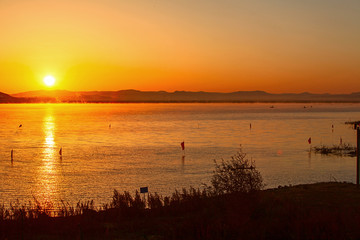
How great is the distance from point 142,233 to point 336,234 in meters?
5.65

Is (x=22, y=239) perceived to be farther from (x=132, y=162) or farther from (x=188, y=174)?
(x=132, y=162)

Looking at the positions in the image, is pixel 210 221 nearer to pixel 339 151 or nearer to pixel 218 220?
pixel 218 220

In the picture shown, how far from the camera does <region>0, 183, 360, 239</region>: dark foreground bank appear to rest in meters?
11.3

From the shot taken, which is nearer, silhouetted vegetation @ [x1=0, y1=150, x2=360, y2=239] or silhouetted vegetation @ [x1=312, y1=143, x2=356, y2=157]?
silhouetted vegetation @ [x1=0, y1=150, x2=360, y2=239]

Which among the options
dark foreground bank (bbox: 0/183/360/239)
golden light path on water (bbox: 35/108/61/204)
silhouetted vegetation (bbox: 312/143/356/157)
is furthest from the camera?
silhouetted vegetation (bbox: 312/143/356/157)

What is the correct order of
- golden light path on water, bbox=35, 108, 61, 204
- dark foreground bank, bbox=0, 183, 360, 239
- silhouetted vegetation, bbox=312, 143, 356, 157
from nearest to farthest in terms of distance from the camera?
dark foreground bank, bbox=0, 183, 360, 239 → golden light path on water, bbox=35, 108, 61, 204 → silhouetted vegetation, bbox=312, 143, 356, 157

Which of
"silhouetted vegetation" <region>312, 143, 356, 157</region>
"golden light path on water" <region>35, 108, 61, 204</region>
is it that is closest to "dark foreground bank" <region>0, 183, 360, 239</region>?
"golden light path on water" <region>35, 108, 61, 204</region>

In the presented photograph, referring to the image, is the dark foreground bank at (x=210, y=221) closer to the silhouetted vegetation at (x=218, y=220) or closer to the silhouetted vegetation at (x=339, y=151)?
the silhouetted vegetation at (x=218, y=220)

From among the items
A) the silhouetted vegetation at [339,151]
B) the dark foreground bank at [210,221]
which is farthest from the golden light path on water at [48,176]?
the silhouetted vegetation at [339,151]

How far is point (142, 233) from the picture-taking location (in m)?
12.9

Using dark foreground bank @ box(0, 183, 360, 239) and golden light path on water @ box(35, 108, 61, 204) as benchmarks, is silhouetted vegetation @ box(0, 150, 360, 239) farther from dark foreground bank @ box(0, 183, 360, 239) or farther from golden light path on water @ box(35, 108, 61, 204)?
golden light path on water @ box(35, 108, 61, 204)

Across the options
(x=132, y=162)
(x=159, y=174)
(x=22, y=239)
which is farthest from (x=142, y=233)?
(x=132, y=162)

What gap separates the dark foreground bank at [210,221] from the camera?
446 inches

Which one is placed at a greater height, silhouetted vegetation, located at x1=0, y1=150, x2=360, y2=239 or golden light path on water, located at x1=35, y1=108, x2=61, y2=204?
silhouetted vegetation, located at x1=0, y1=150, x2=360, y2=239
